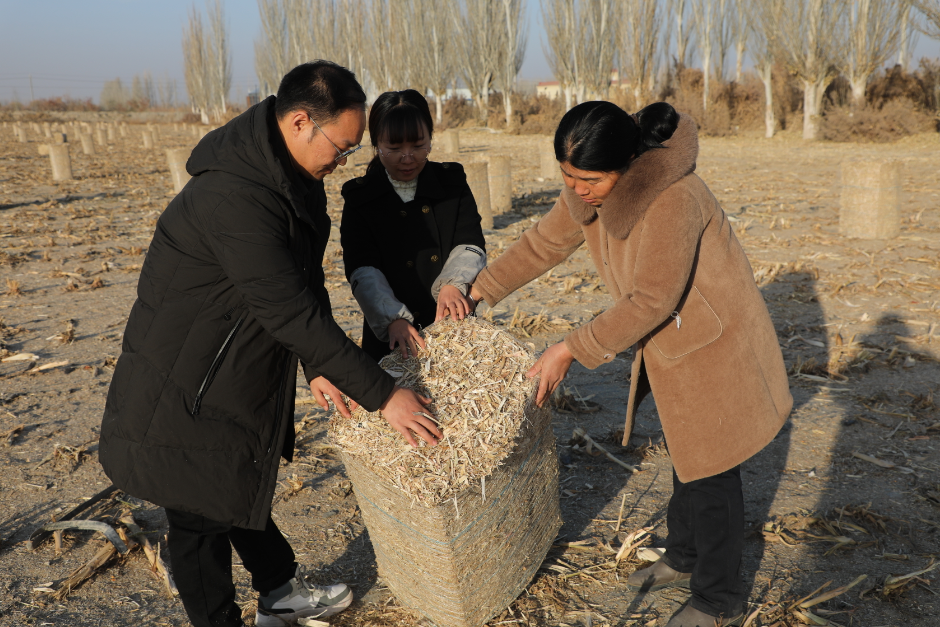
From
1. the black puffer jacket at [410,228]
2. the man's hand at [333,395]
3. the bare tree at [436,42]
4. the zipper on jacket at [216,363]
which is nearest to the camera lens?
the zipper on jacket at [216,363]

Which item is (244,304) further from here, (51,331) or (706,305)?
(51,331)

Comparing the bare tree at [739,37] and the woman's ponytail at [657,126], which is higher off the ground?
the bare tree at [739,37]

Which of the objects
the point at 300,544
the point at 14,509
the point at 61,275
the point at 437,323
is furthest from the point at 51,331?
the point at 437,323

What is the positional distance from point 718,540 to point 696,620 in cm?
37

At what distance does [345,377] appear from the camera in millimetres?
2070

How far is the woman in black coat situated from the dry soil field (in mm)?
1294

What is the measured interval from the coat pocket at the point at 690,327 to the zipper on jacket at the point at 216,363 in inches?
57.9

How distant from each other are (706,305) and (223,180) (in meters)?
1.65

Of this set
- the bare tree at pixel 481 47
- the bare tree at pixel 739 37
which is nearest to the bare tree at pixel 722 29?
the bare tree at pixel 739 37

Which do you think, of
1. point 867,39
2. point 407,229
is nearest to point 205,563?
point 407,229

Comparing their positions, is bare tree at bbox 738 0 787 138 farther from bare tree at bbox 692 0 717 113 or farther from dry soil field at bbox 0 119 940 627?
dry soil field at bbox 0 119 940 627

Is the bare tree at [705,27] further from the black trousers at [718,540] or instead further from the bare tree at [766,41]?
the black trousers at [718,540]

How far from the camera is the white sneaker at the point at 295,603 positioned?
8.80 feet

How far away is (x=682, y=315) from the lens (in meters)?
2.30
